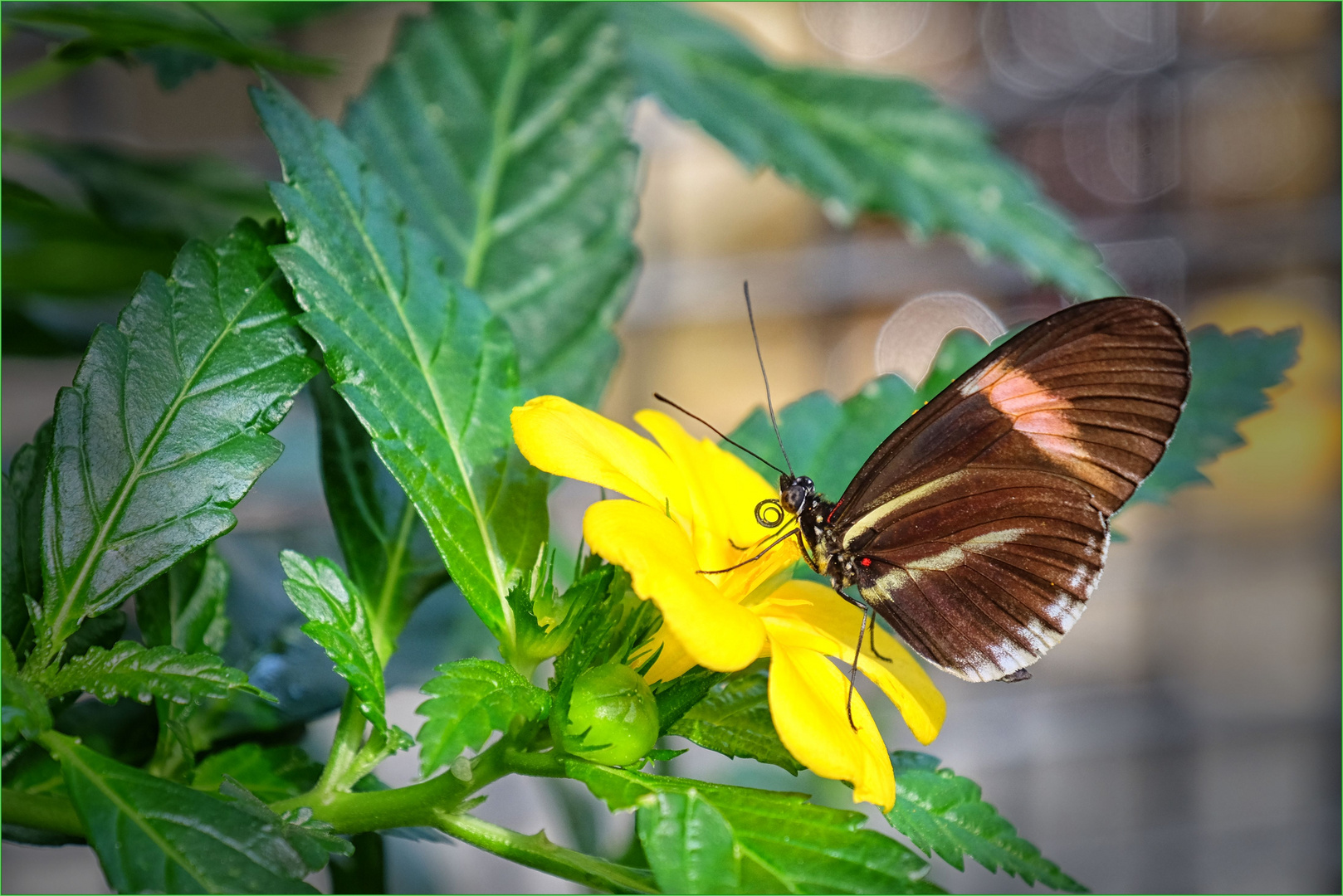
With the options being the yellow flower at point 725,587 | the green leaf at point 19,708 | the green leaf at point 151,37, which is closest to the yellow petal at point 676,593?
the yellow flower at point 725,587

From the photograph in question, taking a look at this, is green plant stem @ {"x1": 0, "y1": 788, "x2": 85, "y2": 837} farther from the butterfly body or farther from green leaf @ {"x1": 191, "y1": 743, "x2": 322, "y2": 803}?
the butterfly body

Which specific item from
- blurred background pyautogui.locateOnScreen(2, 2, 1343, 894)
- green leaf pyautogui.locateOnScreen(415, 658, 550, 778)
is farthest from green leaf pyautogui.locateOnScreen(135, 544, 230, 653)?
blurred background pyautogui.locateOnScreen(2, 2, 1343, 894)

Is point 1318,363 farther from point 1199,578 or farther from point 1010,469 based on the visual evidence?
point 1010,469

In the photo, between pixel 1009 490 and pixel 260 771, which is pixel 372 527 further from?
pixel 1009 490

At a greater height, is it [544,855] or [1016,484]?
[1016,484]

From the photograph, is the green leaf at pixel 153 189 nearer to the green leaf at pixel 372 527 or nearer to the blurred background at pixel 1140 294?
the green leaf at pixel 372 527

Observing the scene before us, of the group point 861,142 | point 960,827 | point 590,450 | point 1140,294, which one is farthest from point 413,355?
point 1140,294
